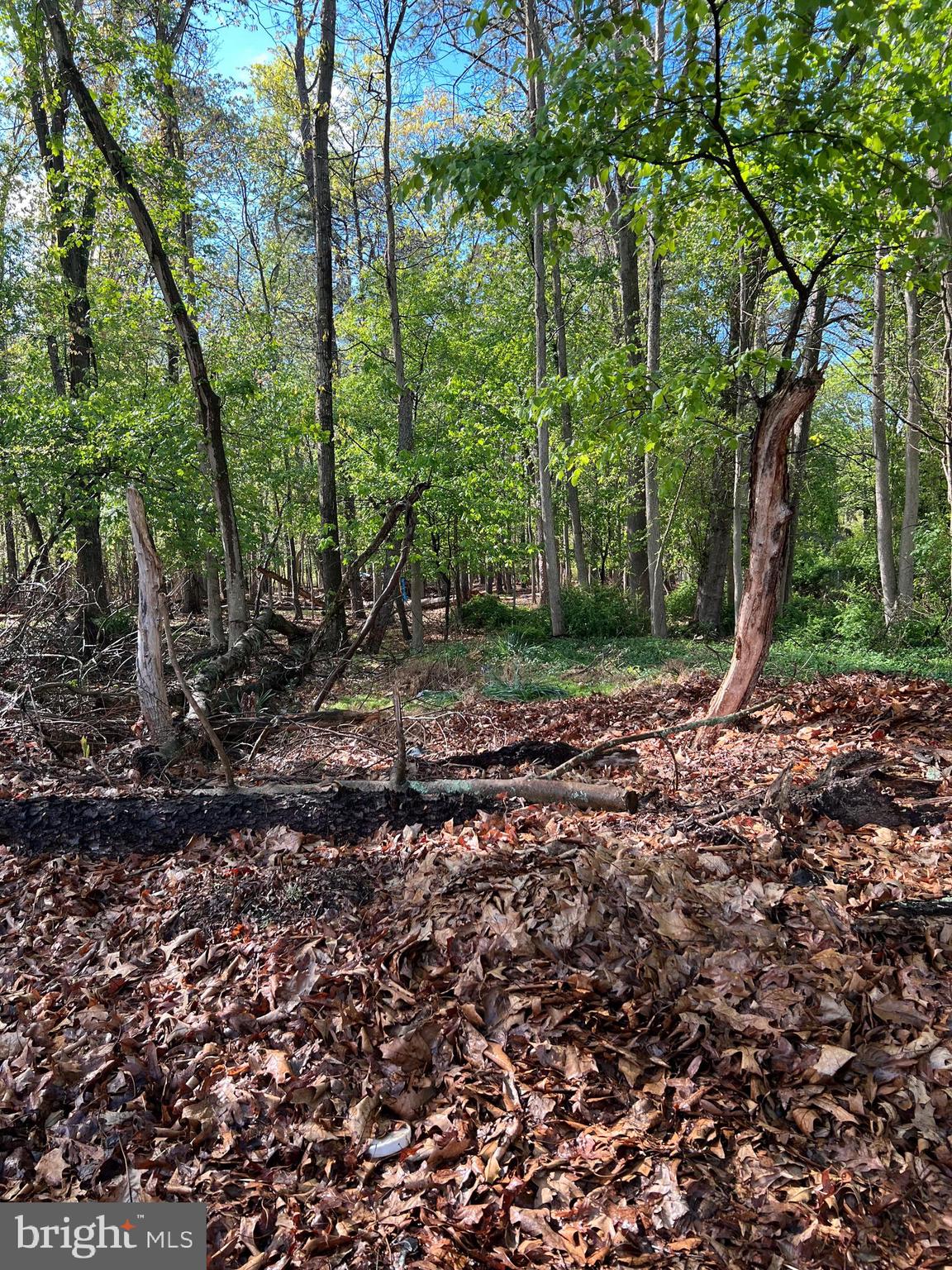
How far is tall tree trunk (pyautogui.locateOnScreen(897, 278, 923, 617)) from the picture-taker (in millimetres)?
11398

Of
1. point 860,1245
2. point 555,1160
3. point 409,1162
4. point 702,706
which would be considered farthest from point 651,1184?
point 702,706

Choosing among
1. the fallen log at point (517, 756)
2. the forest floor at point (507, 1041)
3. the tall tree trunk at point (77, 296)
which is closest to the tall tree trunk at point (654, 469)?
the fallen log at point (517, 756)

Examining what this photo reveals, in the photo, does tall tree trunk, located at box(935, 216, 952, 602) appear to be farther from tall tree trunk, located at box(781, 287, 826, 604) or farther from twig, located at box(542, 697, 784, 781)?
twig, located at box(542, 697, 784, 781)

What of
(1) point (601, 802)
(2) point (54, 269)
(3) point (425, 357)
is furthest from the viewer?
(3) point (425, 357)

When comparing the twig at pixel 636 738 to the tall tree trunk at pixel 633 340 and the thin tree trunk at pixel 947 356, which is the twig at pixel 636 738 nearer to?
the thin tree trunk at pixel 947 356

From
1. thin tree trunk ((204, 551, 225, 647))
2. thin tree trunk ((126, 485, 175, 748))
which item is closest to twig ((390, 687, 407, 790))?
thin tree trunk ((126, 485, 175, 748))

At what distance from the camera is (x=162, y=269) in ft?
27.4

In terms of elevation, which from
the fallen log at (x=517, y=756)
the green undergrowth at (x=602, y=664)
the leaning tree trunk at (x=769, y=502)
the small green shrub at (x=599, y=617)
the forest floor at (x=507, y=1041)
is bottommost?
the forest floor at (x=507, y=1041)

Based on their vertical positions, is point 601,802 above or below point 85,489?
below

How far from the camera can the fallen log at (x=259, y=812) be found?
4.47 meters

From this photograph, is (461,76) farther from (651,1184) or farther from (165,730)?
(651,1184)

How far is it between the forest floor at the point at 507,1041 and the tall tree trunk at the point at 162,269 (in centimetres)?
564

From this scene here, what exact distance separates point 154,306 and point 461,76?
10144 mm

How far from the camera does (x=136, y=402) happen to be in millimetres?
11477
